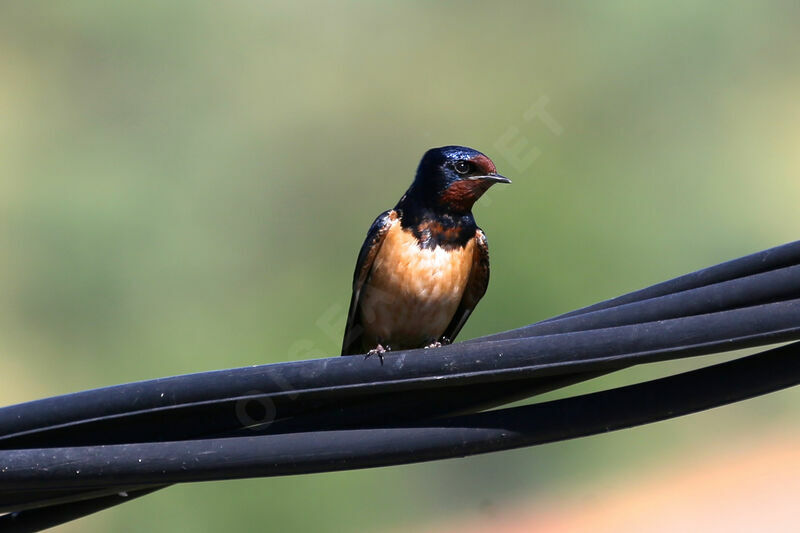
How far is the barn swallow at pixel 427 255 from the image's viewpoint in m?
5.29

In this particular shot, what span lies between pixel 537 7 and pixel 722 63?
7781mm

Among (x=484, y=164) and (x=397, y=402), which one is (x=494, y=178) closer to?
(x=484, y=164)

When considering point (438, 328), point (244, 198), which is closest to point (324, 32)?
point (244, 198)

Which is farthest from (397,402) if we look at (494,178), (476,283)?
(476,283)

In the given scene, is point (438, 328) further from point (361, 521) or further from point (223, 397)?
point (361, 521)

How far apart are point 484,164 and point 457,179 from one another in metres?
0.16

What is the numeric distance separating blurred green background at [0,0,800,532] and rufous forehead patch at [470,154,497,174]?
61.5 feet

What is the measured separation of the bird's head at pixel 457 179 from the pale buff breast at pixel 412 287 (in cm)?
20

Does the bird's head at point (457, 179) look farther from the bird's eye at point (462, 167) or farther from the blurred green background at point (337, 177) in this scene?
the blurred green background at point (337, 177)

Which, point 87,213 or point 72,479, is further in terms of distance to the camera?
point 87,213

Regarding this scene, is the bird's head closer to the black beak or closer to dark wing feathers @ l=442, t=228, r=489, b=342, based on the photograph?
the black beak

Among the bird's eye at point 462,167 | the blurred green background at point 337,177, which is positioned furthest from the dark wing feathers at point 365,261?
→ the blurred green background at point 337,177

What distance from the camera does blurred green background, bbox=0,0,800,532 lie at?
2878cm

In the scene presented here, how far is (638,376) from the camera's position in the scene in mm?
27438
